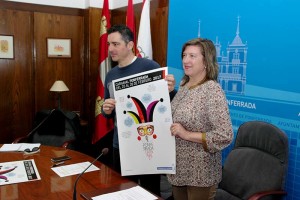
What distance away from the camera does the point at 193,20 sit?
308 centimetres

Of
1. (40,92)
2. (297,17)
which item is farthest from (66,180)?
(40,92)

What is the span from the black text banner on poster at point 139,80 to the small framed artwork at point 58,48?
2.95m

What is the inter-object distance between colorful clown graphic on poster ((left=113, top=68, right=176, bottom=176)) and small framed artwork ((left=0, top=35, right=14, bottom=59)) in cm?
293

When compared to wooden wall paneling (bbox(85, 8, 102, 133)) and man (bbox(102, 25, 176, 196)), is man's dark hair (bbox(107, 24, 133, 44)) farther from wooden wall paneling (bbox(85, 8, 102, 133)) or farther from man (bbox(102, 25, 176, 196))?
wooden wall paneling (bbox(85, 8, 102, 133))

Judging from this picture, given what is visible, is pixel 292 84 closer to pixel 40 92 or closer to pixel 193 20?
pixel 193 20

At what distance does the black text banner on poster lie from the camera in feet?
5.79

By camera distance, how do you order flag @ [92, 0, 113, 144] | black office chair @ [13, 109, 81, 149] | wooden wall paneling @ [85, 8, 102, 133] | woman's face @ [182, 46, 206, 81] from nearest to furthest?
woman's face @ [182, 46, 206, 81]
black office chair @ [13, 109, 81, 149]
flag @ [92, 0, 113, 144]
wooden wall paneling @ [85, 8, 102, 133]

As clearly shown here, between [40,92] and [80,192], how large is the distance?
3192 mm

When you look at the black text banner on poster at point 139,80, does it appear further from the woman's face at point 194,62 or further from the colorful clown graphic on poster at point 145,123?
the woman's face at point 194,62

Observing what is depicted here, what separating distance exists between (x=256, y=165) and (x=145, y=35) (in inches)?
80.6

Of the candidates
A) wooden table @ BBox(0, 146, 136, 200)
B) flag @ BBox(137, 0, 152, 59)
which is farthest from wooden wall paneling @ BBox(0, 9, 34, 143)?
wooden table @ BBox(0, 146, 136, 200)

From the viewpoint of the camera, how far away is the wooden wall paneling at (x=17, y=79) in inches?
165

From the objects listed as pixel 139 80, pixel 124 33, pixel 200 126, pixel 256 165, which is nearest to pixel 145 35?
pixel 124 33

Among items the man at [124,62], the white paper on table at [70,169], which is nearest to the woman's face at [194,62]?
the man at [124,62]
